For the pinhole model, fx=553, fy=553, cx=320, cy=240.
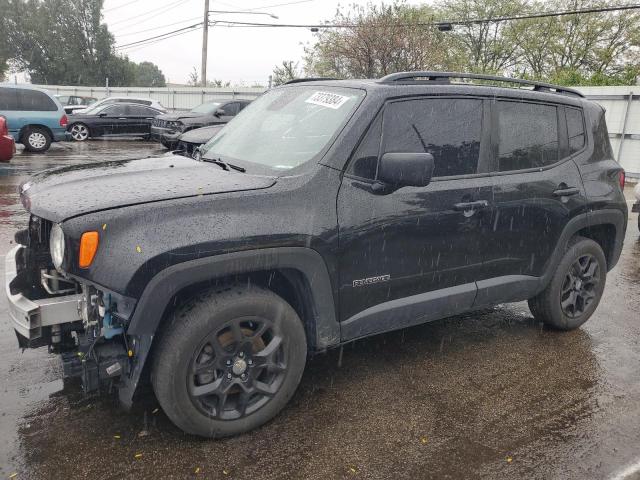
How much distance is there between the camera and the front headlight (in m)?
2.61

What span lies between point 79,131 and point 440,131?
1842 cm

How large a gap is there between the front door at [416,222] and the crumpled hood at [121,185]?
600mm

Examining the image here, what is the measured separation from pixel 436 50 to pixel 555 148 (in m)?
22.2

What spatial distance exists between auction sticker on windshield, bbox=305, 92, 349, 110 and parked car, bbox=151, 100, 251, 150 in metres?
13.1

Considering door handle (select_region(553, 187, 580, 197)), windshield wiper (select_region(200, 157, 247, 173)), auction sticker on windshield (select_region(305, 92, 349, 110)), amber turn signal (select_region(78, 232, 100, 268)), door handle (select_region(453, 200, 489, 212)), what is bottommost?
amber turn signal (select_region(78, 232, 100, 268))

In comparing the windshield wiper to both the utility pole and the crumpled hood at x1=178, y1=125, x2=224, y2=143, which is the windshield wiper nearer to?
the crumpled hood at x1=178, y1=125, x2=224, y2=143

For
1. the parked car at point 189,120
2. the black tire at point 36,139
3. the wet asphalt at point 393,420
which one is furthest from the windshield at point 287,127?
the black tire at point 36,139

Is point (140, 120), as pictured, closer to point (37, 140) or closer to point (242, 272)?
point (37, 140)

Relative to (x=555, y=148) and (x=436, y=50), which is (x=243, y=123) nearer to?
(x=555, y=148)

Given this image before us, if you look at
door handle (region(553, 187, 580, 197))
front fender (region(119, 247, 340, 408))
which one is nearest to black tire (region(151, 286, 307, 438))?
front fender (region(119, 247, 340, 408))

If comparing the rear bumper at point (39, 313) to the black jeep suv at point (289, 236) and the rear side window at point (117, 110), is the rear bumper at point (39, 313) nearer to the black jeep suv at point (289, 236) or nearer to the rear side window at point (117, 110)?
the black jeep suv at point (289, 236)

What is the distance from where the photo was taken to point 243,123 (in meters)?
4.04

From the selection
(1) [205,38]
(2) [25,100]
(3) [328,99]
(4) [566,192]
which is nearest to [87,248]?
(3) [328,99]

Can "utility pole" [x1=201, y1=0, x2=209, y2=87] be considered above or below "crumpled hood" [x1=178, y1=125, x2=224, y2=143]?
above
